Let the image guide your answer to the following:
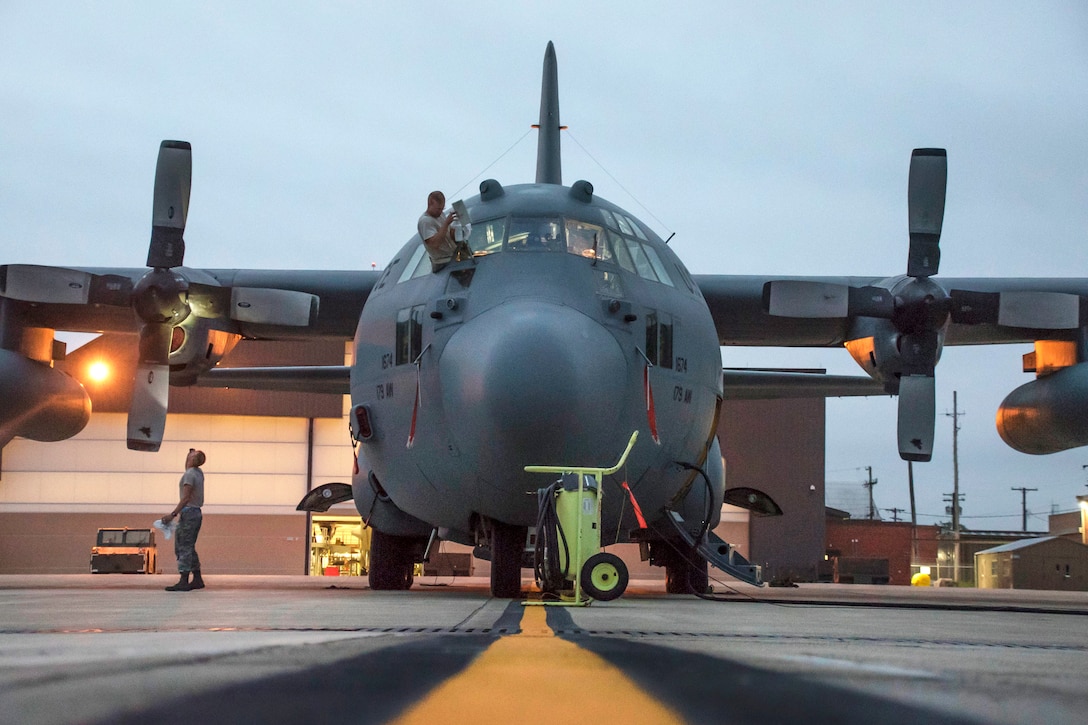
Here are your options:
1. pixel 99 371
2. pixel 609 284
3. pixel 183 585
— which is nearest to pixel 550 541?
pixel 609 284

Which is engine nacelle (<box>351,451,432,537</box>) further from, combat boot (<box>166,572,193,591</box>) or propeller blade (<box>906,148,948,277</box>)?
propeller blade (<box>906,148,948,277</box>)

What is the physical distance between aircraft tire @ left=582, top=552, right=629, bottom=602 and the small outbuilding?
108 ft

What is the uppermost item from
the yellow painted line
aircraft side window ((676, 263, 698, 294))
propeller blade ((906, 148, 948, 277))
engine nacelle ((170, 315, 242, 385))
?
propeller blade ((906, 148, 948, 277))

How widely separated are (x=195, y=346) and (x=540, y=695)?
11.0m

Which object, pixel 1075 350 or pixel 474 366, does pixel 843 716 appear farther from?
pixel 1075 350

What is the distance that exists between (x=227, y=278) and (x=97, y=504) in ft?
88.5

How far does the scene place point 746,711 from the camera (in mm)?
1729

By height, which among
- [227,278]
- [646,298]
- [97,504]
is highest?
[227,278]

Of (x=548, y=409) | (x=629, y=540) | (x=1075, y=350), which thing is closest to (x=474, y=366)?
(x=548, y=409)

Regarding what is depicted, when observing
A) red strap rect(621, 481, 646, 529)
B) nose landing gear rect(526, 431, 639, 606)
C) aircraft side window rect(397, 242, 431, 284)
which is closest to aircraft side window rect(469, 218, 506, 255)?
aircraft side window rect(397, 242, 431, 284)

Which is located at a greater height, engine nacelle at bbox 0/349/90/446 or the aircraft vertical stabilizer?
the aircraft vertical stabilizer

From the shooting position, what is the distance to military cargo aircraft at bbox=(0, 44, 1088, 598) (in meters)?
8.40

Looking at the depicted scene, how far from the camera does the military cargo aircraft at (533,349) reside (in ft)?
27.6

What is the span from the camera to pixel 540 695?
6.51ft
